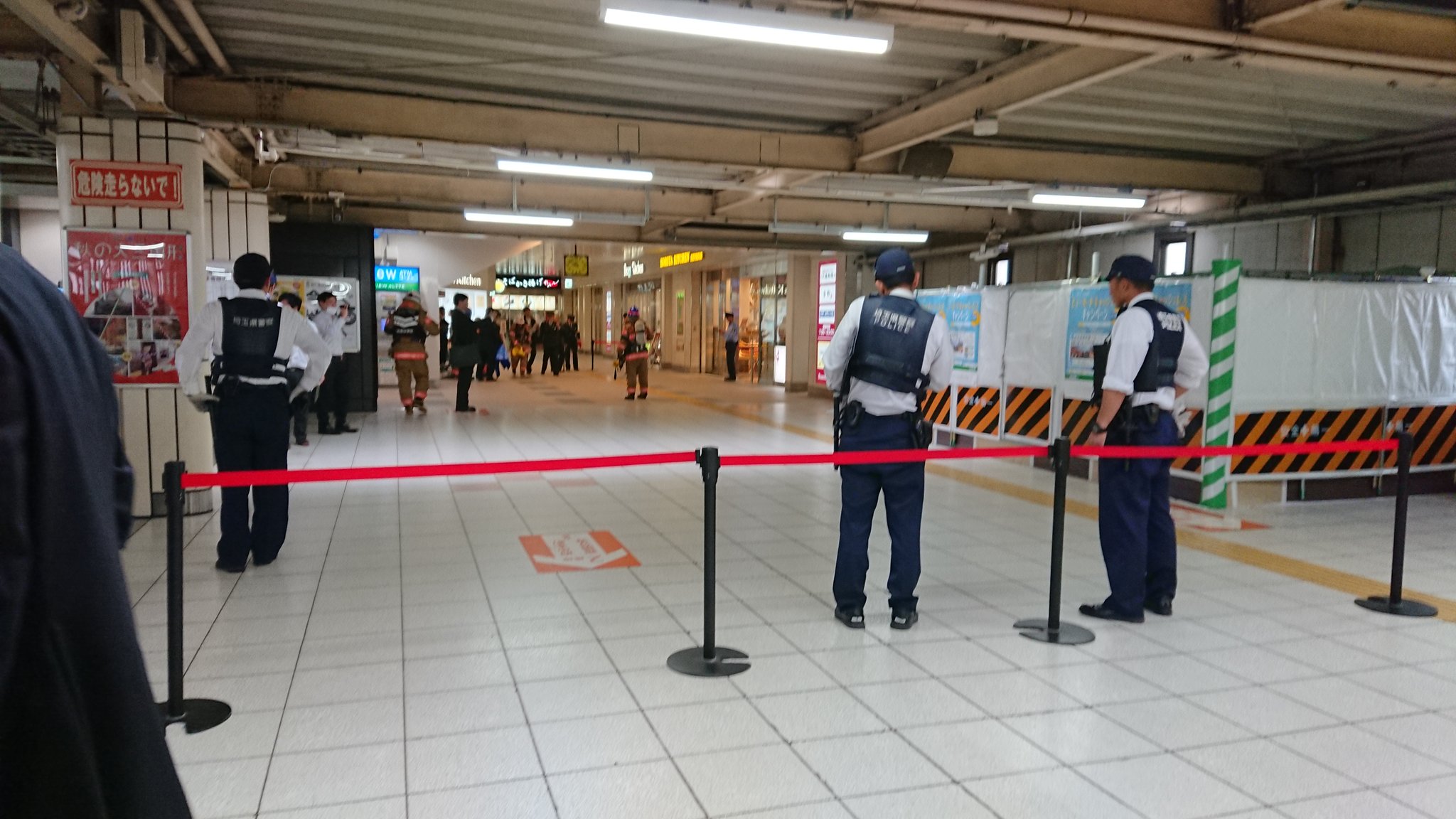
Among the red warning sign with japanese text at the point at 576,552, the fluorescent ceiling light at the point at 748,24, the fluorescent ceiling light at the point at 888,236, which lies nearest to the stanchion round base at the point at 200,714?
the red warning sign with japanese text at the point at 576,552

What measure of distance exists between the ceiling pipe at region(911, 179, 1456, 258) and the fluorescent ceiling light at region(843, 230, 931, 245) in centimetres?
106

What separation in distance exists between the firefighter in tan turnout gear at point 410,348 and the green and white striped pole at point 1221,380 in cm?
985

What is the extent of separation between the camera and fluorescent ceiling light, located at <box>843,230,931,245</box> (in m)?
13.6

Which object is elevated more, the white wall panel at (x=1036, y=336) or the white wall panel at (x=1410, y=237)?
the white wall panel at (x=1410, y=237)

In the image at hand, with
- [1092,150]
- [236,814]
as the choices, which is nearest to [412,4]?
[236,814]

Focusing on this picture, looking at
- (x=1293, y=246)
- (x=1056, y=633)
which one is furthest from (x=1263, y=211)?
(x=1056, y=633)

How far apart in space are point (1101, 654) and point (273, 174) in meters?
10.2

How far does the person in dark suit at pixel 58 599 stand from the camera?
921mm

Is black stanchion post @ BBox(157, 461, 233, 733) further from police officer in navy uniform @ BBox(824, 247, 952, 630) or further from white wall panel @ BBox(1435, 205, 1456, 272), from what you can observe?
white wall panel @ BBox(1435, 205, 1456, 272)

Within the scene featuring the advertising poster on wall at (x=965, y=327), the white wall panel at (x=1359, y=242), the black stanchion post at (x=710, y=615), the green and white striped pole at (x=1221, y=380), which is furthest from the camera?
the advertising poster on wall at (x=965, y=327)

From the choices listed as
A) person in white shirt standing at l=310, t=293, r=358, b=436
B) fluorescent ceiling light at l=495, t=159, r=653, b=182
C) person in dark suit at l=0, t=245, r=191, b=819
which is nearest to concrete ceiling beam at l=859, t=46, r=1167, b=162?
fluorescent ceiling light at l=495, t=159, r=653, b=182

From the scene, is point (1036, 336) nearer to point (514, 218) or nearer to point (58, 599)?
point (514, 218)

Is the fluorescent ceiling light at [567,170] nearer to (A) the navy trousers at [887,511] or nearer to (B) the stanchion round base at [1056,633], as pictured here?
(A) the navy trousers at [887,511]

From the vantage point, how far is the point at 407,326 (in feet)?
42.1
